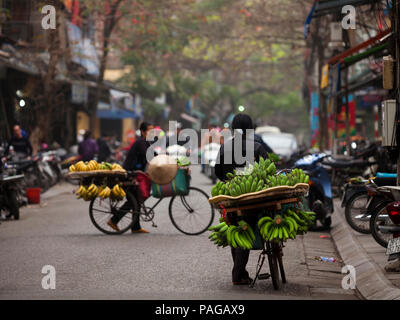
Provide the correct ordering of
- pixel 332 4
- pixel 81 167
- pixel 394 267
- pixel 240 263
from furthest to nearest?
pixel 332 4 < pixel 81 167 < pixel 394 267 < pixel 240 263

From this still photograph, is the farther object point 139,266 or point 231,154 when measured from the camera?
point 139,266

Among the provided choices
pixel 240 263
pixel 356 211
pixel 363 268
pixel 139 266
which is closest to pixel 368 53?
pixel 356 211

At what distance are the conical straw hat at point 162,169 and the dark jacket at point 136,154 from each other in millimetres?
690

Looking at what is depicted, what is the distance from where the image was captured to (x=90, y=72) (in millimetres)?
31922

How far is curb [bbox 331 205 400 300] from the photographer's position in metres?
7.24

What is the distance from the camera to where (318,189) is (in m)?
12.6

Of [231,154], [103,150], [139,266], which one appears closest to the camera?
[231,154]

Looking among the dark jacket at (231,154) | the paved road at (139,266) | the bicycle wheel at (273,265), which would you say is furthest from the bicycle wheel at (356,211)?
the bicycle wheel at (273,265)

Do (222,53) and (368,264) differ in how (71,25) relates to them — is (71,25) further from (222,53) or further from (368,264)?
(368,264)

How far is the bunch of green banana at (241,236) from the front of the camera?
7211 mm

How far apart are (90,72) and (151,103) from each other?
10.7 m

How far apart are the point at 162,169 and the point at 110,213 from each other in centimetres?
132

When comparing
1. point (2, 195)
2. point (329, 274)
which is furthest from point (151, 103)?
point (329, 274)

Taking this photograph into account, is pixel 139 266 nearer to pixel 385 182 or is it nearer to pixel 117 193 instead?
pixel 117 193
